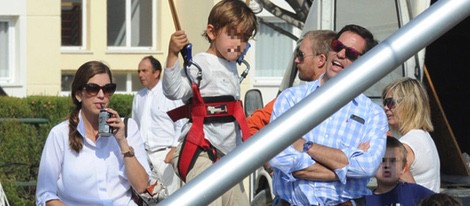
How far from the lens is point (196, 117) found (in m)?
7.32

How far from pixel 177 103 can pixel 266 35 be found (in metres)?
11.7

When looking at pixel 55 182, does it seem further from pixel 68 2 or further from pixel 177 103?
pixel 68 2

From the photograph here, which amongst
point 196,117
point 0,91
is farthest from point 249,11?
point 0,91

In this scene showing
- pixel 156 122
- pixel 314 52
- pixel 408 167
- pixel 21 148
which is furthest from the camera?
pixel 21 148

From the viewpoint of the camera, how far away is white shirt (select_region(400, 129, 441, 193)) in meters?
8.06

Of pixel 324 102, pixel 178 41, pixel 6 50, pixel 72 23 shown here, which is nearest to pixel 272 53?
pixel 72 23

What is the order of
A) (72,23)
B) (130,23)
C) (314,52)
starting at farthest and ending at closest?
(130,23), (72,23), (314,52)

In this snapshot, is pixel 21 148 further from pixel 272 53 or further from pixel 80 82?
pixel 272 53

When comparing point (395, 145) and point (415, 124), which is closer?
point (395, 145)

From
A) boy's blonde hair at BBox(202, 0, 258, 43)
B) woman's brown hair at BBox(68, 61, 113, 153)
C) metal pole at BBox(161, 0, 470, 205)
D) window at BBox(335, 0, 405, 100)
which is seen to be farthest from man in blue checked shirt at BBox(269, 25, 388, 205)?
window at BBox(335, 0, 405, 100)

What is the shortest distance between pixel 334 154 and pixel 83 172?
166cm

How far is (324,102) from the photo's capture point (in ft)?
11.0

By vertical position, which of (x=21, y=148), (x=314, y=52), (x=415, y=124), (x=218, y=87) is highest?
(x=314, y=52)

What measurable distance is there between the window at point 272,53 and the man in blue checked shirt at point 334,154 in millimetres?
19273
